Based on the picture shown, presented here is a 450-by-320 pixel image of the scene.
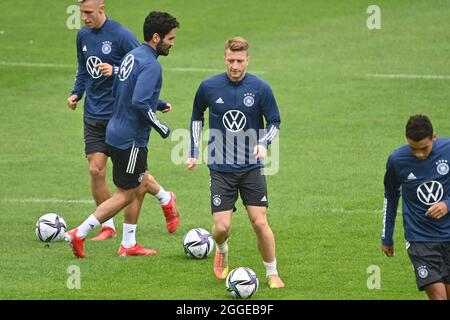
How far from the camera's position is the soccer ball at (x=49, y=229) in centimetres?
1392

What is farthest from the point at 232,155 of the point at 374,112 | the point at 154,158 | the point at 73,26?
the point at 73,26

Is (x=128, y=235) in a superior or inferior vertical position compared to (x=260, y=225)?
inferior

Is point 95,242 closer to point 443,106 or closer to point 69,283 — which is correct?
point 69,283

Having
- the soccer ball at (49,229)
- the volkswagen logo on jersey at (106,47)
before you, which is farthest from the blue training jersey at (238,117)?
the soccer ball at (49,229)

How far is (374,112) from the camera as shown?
68.2ft

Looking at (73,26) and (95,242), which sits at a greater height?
(73,26)

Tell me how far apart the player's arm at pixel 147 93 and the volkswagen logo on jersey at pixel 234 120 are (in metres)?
0.88

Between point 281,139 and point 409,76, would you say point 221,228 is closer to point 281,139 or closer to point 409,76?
point 281,139

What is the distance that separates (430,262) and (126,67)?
4149 mm

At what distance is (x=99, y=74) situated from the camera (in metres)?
14.1

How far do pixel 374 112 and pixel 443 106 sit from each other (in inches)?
49.9

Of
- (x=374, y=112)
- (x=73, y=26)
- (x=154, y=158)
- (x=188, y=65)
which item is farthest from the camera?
(x=73, y=26)

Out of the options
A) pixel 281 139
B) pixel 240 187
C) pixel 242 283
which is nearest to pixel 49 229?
pixel 240 187

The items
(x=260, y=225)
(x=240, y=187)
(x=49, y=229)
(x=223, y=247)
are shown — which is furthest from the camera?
(x=49, y=229)
